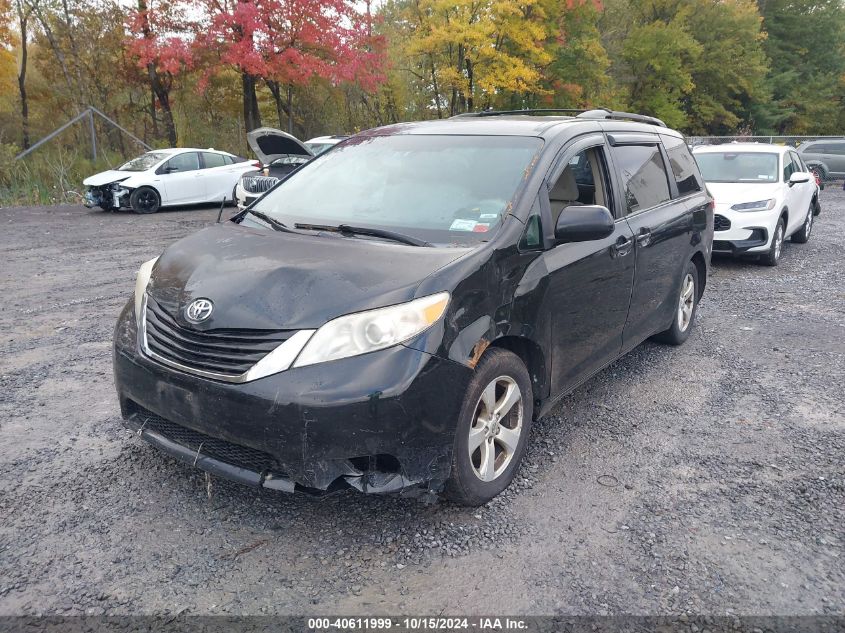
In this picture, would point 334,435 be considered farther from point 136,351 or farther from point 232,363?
point 136,351

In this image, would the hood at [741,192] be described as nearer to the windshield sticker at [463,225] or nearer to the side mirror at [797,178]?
the side mirror at [797,178]

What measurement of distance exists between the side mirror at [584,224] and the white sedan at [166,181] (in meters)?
12.5

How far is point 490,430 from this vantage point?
3.14 m

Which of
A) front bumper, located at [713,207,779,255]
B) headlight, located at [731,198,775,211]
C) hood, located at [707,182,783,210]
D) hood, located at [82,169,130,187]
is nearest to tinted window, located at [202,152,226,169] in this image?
hood, located at [82,169,130,187]

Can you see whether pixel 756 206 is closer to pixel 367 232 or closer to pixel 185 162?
pixel 367 232

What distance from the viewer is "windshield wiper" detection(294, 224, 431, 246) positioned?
3271 millimetres

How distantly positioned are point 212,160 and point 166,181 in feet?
4.91

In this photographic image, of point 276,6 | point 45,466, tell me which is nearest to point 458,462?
point 45,466

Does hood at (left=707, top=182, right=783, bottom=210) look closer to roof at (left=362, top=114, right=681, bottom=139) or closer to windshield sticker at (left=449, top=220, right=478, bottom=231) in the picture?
roof at (left=362, top=114, right=681, bottom=139)

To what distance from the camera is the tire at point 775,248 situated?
364 inches

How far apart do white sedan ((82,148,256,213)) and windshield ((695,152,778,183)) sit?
9.76 metres

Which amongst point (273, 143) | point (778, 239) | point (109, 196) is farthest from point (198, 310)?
point (109, 196)

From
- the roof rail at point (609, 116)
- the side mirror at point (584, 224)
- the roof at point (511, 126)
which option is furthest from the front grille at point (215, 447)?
the roof rail at point (609, 116)

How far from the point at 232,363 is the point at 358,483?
72 centimetres
